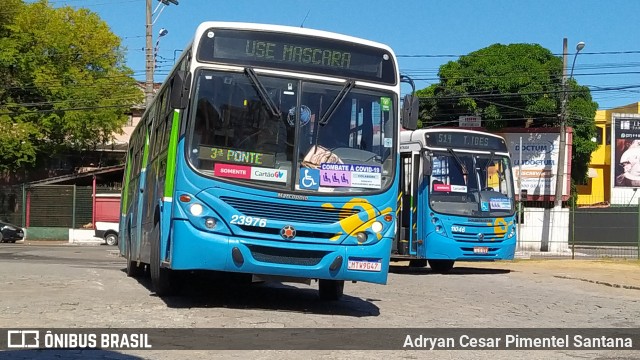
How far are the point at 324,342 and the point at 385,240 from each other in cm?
225

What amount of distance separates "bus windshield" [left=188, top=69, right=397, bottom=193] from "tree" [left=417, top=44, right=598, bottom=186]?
105 ft

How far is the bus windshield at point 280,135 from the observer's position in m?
9.22

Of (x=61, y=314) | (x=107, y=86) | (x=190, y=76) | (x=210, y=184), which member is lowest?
(x=61, y=314)

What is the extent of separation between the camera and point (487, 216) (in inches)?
745

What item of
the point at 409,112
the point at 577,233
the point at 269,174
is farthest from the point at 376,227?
the point at 577,233

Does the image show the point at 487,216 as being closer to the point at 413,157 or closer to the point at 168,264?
the point at 413,157

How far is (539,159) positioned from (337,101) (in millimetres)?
33403

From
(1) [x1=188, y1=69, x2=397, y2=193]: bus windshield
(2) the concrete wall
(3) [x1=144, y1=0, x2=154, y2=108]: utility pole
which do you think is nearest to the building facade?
(2) the concrete wall

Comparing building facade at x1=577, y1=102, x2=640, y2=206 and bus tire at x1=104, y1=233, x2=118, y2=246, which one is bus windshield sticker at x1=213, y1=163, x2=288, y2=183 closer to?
bus tire at x1=104, y1=233, x2=118, y2=246

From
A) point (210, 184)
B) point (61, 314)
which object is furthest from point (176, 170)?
point (61, 314)

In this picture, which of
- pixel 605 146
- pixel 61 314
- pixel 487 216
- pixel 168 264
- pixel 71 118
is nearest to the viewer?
pixel 61 314

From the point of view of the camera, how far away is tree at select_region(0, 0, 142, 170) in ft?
137
